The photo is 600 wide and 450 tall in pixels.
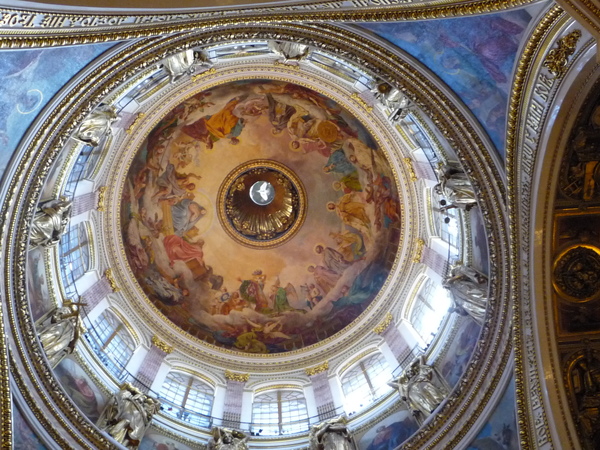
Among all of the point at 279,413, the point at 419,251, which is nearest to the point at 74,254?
the point at 279,413

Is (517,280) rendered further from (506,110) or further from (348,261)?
(348,261)

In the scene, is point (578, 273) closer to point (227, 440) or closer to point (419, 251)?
point (419, 251)

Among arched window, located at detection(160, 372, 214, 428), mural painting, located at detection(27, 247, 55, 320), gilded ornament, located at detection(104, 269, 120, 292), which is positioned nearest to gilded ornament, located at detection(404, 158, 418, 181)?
arched window, located at detection(160, 372, 214, 428)

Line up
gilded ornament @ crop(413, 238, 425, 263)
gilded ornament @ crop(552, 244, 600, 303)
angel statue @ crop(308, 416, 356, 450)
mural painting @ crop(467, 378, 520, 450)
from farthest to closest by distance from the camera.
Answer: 1. gilded ornament @ crop(413, 238, 425, 263)
2. angel statue @ crop(308, 416, 356, 450)
3. mural painting @ crop(467, 378, 520, 450)
4. gilded ornament @ crop(552, 244, 600, 303)

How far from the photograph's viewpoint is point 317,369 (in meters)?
19.8

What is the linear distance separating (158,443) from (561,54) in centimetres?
1367

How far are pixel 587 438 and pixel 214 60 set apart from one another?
12580mm

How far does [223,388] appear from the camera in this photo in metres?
19.0

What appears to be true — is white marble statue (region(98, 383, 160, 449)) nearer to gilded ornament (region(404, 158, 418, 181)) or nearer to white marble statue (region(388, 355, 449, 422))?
white marble statue (region(388, 355, 449, 422))

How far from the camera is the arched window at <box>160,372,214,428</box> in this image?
1689cm

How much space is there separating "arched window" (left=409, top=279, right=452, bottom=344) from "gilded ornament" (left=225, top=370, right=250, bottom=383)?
6.16m

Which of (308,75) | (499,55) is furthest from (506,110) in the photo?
(308,75)

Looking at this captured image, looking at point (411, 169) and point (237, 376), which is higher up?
point (411, 169)

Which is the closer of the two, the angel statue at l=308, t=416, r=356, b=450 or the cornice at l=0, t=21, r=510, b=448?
the cornice at l=0, t=21, r=510, b=448
